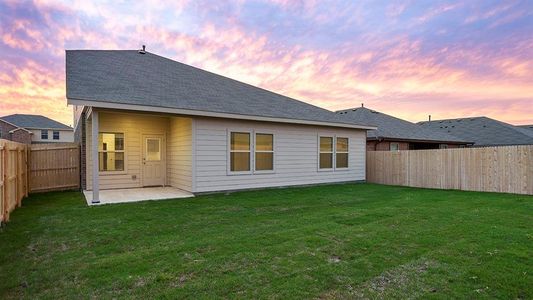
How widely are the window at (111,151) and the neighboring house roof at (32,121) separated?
37.3 m

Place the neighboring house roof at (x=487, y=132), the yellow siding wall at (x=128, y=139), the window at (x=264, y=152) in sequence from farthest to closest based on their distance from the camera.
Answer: the neighboring house roof at (x=487, y=132), the window at (x=264, y=152), the yellow siding wall at (x=128, y=139)

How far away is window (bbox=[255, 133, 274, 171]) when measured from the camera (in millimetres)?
11188

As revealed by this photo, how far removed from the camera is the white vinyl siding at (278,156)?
32.6ft

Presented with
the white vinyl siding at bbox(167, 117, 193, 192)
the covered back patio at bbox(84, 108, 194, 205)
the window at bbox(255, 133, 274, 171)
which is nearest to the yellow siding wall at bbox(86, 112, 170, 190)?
the covered back patio at bbox(84, 108, 194, 205)

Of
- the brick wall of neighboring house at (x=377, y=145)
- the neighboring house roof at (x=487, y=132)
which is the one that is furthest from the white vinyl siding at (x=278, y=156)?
the neighboring house roof at (x=487, y=132)

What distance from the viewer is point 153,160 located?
1147 centimetres

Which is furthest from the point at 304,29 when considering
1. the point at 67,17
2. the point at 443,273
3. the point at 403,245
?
the point at 443,273

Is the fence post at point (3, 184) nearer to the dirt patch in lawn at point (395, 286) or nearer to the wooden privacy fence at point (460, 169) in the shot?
the dirt patch in lawn at point (395, 286)

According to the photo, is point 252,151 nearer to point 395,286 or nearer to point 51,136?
point 395,286

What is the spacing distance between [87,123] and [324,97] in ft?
50.5

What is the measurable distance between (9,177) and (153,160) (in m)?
5.01

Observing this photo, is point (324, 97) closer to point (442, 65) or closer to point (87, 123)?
point (442, 65)

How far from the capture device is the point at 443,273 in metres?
3.58

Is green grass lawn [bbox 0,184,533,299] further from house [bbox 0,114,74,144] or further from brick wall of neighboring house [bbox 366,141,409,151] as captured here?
house [bbox 0,114,74,144]
